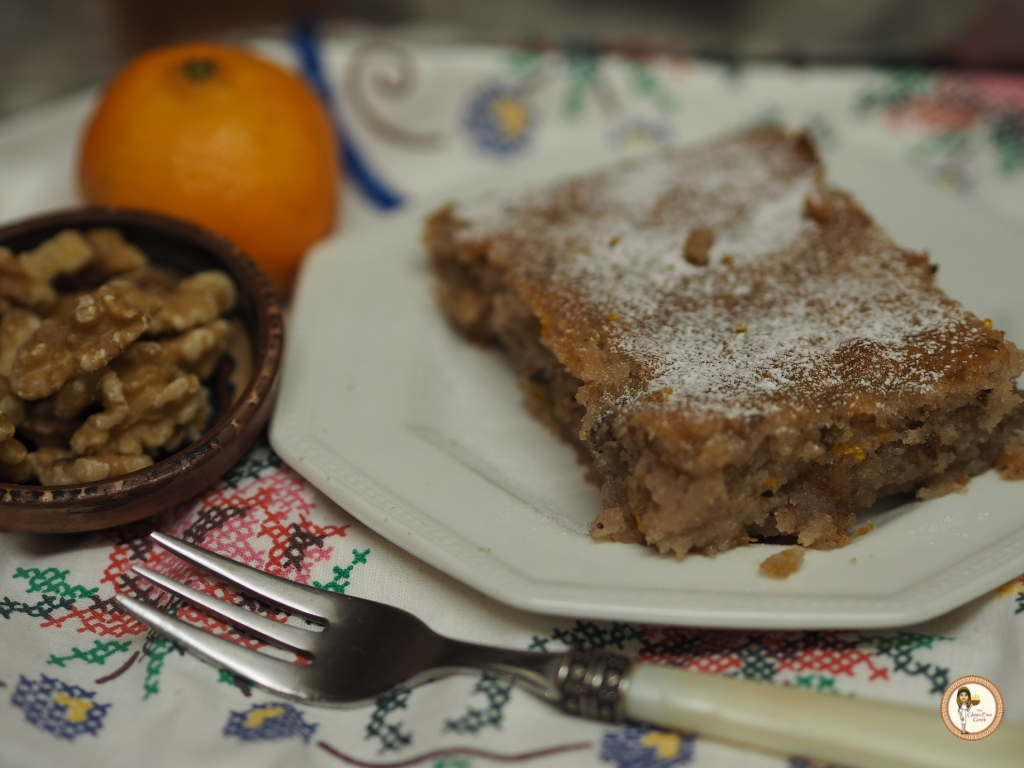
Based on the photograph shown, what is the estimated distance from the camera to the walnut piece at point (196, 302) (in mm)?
1701

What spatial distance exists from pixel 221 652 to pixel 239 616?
0.22ft

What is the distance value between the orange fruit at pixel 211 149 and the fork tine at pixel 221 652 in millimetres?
953

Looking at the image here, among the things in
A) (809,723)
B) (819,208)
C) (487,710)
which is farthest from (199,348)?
(819,208)

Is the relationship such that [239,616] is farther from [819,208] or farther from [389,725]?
[819,208]

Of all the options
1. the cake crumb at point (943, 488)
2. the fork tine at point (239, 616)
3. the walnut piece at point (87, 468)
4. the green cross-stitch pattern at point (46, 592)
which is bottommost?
the green cross-stitch pattern at point (46, 592)

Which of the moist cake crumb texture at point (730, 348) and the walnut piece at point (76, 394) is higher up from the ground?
the moist cake crumb texture at point (730, 348)

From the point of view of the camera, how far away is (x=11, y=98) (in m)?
2.79

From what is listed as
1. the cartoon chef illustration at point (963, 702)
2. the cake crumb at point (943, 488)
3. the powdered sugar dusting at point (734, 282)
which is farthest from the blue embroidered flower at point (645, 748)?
the cake crumb at point (943, 488)

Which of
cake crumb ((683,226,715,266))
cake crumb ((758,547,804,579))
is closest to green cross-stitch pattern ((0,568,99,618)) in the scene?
cake crumb ((758,547,804,579))

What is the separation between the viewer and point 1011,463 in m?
1.63

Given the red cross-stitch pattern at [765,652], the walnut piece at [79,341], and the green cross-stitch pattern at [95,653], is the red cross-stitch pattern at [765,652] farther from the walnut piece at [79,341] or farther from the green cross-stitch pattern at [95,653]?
the walnut piece at [79,341]

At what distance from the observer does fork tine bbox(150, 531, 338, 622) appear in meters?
1.47

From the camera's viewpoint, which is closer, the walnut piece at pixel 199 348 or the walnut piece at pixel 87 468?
the walnut piece at pixel 87 468

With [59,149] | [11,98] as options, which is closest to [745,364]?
[59,149]
